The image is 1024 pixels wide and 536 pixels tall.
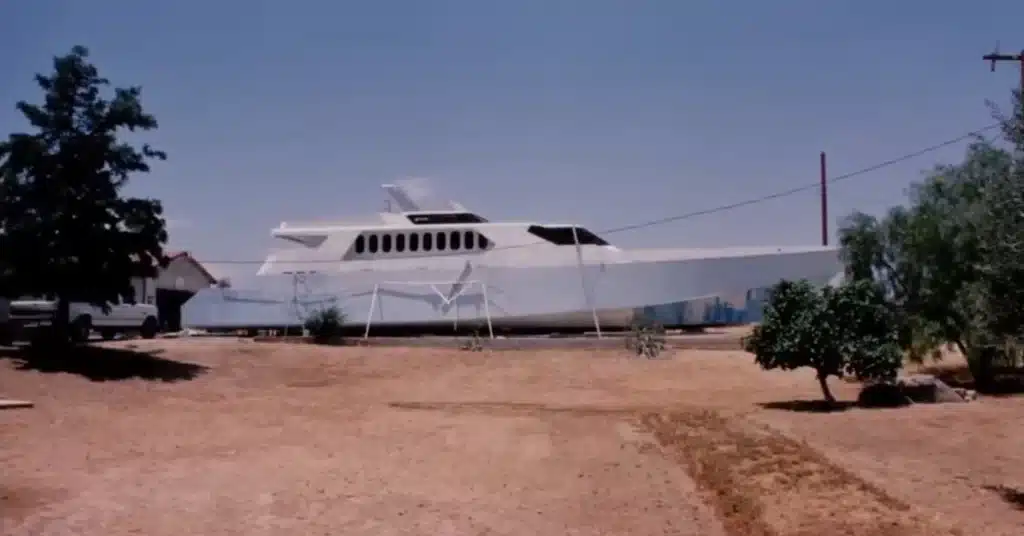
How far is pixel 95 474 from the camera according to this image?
12.6m

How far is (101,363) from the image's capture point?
81.4 feet

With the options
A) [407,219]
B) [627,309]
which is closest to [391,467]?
[627,309]

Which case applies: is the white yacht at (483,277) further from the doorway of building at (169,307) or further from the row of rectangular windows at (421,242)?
the doorway of building at (169,307)

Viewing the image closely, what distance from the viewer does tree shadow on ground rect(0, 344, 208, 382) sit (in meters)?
23.5

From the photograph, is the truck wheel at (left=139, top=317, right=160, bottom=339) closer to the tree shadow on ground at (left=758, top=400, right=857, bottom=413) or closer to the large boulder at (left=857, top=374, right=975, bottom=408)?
the tree shadow on ground at (left=758, top=400, right=857, bottom=413)

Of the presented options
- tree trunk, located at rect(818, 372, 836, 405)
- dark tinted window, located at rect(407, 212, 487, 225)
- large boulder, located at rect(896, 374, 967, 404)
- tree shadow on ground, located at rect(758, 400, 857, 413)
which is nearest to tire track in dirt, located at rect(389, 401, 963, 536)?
tree shadow on ground, located at rect(758, 400, 857, 413)

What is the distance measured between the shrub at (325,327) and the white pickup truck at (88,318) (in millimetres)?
6069

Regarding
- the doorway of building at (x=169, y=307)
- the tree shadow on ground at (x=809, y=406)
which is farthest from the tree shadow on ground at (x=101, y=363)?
the doorway of building at (x=169, y=307)

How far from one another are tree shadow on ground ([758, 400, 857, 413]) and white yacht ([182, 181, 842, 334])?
13.9 m

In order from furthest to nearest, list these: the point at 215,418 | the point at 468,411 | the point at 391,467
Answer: the point at 468,411
the point at 215,418
the point at 391,467

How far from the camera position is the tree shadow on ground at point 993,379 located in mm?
24250

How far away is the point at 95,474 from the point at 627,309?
1042 inches

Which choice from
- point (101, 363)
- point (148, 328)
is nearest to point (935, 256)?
point (101, 363)

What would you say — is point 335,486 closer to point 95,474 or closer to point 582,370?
point 95,474
